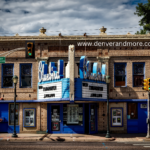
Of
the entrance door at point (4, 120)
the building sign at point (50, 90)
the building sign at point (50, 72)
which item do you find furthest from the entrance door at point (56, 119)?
the entrance door at point (4, 120)

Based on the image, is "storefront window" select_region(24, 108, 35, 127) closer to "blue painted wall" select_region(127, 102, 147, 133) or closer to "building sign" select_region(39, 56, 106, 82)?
"building sign" select_region(39, 56, 106, 82)

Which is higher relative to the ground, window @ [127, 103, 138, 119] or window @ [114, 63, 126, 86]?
window @ [114, 63, 126, 86]

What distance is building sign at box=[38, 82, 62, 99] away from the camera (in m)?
20.5

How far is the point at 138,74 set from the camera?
937 inches

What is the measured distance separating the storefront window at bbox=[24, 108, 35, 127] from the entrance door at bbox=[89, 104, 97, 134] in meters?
5.16

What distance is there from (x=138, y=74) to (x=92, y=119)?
5847 mm

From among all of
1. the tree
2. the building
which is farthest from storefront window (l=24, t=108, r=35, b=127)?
the tree

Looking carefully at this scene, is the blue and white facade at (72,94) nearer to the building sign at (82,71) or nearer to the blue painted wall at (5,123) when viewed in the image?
the building sign at (82,71)

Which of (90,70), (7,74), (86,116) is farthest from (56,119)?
(7,74)

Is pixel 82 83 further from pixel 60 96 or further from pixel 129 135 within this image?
pixel 129 135

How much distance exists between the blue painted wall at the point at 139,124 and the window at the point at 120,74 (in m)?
2.88

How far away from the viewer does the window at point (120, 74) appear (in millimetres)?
23781

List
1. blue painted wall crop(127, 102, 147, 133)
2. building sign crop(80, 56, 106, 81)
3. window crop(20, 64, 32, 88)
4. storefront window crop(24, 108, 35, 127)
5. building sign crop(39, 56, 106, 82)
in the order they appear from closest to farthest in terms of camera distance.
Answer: building sign crop(80, 56, 106, 81)
building sign crop(39, 56, 106, 82)
blue painted wall crop(127, 102, 147, 133)
storefront window crop(24, 108, 35, 127)
window crop(20, 64, 32, 88)

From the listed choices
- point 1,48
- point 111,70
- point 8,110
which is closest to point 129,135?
point 111,70
